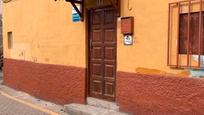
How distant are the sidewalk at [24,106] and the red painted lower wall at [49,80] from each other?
248mm

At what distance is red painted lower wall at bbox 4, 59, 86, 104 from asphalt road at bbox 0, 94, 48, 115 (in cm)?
88

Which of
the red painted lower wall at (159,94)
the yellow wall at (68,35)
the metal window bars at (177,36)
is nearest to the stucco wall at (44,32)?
the yellow wall at (68,35)

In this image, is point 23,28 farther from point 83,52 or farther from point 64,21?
point 83,52

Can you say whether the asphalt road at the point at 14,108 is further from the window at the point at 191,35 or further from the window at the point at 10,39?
the window at the point at 191,35

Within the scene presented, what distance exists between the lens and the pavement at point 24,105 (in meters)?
9.47

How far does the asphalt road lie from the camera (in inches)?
370

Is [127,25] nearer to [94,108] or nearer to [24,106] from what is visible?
[94,108]

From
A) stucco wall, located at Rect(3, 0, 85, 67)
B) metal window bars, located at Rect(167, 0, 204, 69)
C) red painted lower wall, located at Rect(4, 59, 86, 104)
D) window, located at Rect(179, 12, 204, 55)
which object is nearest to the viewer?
metal window bars, located at Rect(167, 0, 204, 69)

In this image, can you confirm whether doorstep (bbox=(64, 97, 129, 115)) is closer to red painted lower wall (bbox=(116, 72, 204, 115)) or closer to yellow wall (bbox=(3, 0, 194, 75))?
red painted lower wall (bbox=(116, 72, 204, 115))

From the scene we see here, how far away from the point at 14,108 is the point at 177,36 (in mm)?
5285

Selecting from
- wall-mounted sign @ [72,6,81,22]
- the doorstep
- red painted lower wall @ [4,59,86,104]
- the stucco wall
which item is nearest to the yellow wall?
the stucco wall

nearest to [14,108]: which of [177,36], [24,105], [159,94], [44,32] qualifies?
[24,105]

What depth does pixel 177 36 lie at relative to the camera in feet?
22.1

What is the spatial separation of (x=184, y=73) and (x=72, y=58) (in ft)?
13.1
